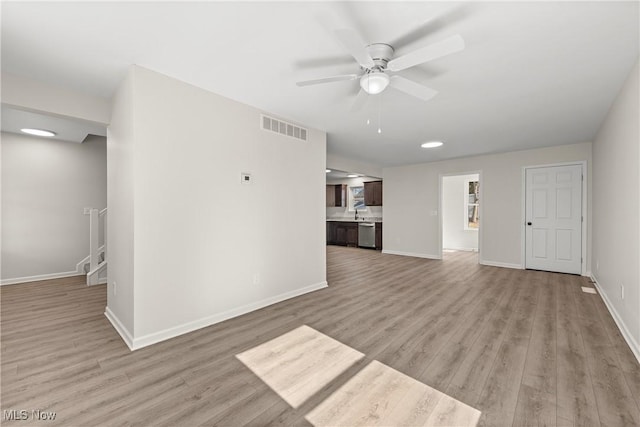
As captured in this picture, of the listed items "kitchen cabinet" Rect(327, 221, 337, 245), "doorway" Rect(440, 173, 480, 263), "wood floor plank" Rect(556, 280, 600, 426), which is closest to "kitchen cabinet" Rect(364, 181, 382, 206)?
"kitchen cabinet" Rect(327, 221, 337, 245)

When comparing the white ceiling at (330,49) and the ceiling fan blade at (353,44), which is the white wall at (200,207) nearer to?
the white ceiling at (330,49)

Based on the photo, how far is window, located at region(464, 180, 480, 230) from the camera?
26.8 ft

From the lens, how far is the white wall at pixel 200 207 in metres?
2.39

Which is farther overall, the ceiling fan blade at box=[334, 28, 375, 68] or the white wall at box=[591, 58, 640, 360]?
the white wall at box=[591, 58, 640, 360]

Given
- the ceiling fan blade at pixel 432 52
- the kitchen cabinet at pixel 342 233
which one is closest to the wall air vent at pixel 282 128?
the ceiling fan blade at pixel 432 52

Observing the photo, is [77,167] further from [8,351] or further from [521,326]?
[521,326]

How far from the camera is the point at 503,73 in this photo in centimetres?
240

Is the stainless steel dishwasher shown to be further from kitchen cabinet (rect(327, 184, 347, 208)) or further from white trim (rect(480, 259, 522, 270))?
white trim (rect(480, 259, 522, 270))

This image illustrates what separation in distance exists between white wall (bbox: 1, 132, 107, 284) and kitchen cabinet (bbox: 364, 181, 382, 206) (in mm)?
6615

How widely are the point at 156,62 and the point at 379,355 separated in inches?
121

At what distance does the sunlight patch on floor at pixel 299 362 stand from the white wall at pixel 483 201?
5007 mm

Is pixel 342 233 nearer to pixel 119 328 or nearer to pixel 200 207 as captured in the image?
pixel 200 207

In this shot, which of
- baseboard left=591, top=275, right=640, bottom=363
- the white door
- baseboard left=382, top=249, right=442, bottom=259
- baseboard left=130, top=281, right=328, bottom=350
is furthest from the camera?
baseboard left=382, top=249, right=442, bottom=259

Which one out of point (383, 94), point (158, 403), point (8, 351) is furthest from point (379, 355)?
point (8, 351)
